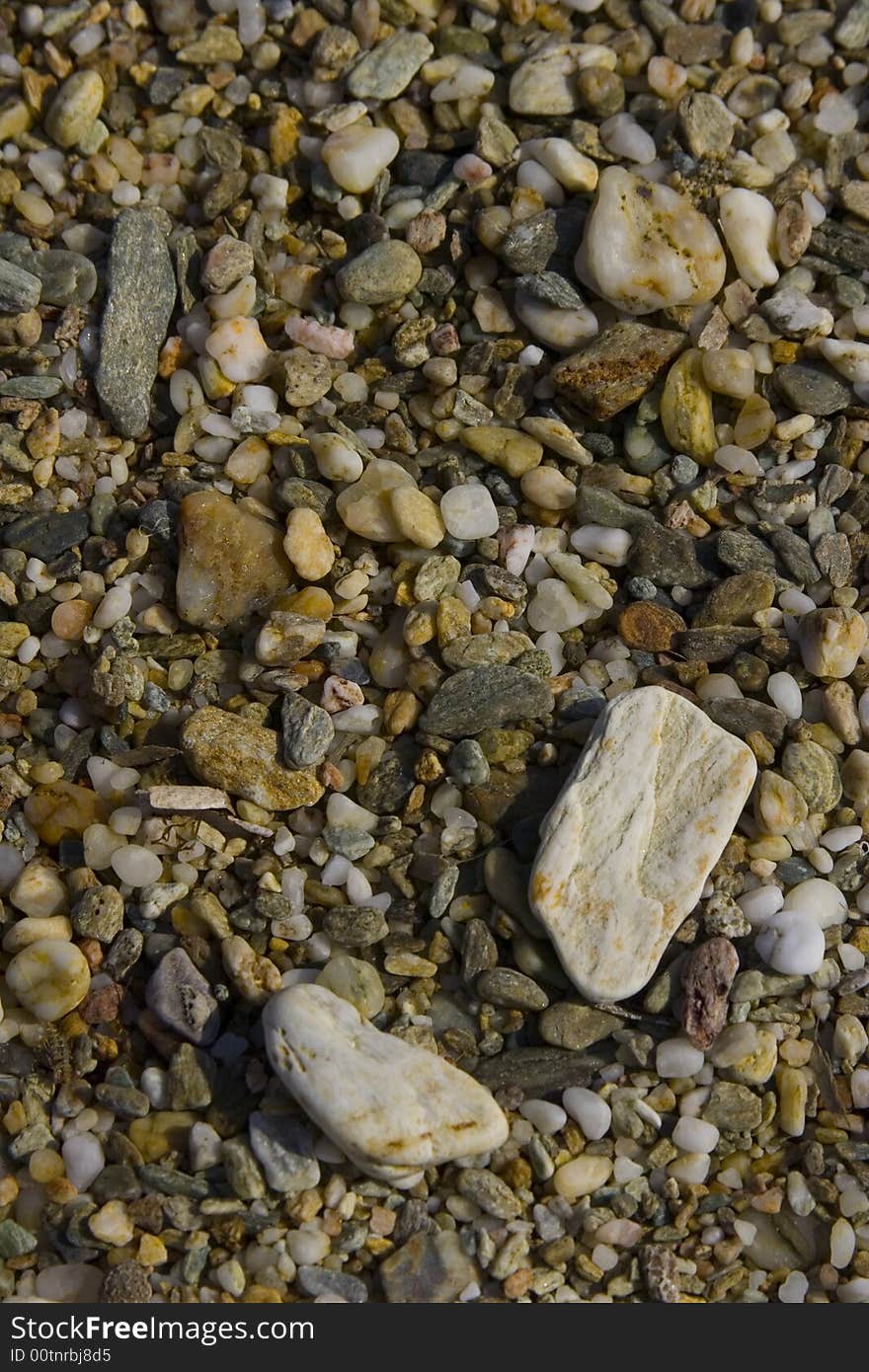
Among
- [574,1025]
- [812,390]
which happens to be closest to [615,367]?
[812,390]

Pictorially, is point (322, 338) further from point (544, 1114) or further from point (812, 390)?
point (544, 1114)

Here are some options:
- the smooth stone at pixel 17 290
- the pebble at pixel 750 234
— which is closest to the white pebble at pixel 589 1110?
the pebble at pixel 750 234

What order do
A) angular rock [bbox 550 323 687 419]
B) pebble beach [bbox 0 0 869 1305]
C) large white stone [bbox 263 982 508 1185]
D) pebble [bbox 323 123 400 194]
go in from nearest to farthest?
large white stone [bbox 263 982 508 1185] < pebble beach [bbox 0 0 869 1305] < angular rock [bbox 550 323 687 419] < pebble [bbox 323 123 400 194]

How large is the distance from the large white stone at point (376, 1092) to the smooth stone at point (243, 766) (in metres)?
0.39

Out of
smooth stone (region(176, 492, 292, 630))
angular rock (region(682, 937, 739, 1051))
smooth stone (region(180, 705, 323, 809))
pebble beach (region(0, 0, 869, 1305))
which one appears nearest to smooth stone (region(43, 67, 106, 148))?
pebble beach (region(0, 0, 869, 1305))

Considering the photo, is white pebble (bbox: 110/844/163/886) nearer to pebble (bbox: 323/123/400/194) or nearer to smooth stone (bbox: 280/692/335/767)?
smooth stone (bbox: 280/692/335/767)

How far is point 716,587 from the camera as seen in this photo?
8.27ft

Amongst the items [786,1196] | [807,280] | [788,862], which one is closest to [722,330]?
[807,280]

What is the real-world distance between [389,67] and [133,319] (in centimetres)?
87

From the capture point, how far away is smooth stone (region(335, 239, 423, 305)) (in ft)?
8.81

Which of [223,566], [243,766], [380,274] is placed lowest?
[243,766]

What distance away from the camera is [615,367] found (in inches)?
102

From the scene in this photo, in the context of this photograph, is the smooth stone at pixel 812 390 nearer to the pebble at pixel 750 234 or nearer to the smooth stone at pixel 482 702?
the pebble at pixel 750 234

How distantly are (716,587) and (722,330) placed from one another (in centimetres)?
59
